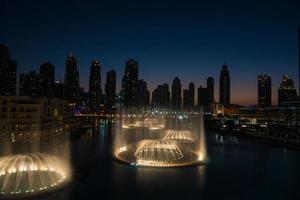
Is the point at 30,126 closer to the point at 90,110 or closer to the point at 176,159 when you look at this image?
the point at 176,159

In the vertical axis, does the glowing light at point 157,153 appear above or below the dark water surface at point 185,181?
above

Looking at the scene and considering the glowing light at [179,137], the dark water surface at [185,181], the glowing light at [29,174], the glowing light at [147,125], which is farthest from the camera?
the glowing light at [147,125]

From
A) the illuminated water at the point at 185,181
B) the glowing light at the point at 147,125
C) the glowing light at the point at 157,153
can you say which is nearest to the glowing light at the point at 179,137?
the glowing light at the point at 157,153

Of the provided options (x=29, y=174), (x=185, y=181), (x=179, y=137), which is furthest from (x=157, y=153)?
(x=179, y=137)

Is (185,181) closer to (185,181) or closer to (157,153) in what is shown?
(185,181)

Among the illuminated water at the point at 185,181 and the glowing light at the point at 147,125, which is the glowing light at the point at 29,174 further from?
the glowing light at the point at 147,125

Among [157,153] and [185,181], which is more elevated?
[157,153]

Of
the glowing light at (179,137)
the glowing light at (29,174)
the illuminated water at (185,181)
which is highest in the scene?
the glowing light at (179,137)

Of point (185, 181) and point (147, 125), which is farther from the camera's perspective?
point (147, 125)

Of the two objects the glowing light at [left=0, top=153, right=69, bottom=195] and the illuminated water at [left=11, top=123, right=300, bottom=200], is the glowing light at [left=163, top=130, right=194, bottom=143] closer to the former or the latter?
the illuminated water at [left=11, top=123, right=300, bottom=200]
